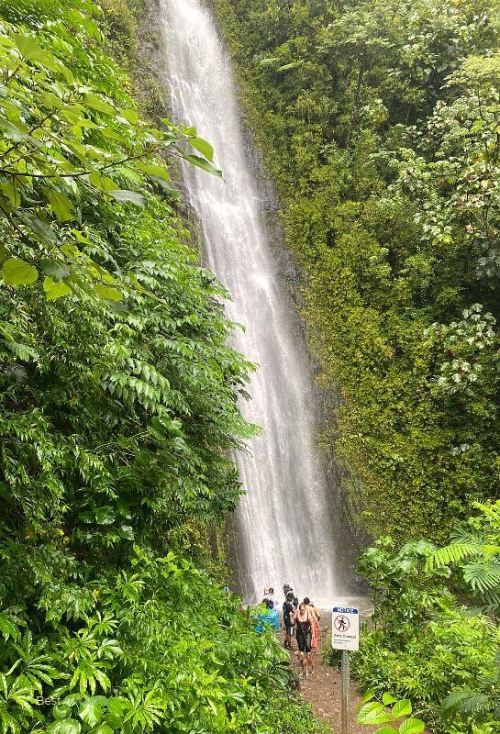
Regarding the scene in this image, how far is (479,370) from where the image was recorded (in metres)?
9.83

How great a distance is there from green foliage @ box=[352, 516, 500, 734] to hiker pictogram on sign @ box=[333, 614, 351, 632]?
102 centimetres

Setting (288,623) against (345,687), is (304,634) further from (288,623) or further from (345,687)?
(345,687)

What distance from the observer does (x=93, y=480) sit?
2957mm

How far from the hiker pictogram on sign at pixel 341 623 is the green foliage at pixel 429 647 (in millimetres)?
1018

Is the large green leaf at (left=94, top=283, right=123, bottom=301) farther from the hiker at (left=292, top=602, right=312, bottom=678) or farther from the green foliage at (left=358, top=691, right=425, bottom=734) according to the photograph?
the hiker at (left=292, top=602, right=312, bottom=678)

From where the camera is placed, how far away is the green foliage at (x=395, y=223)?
10.0 meters

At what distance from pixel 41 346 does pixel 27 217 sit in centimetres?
205

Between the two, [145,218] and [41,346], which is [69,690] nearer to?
[41,346]

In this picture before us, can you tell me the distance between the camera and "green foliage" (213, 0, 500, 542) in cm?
1004

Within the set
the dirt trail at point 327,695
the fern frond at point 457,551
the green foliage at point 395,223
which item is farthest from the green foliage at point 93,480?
the green foliage at point 395,223

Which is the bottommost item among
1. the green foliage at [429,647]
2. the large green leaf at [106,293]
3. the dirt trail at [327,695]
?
the dirt trail at [327,695]

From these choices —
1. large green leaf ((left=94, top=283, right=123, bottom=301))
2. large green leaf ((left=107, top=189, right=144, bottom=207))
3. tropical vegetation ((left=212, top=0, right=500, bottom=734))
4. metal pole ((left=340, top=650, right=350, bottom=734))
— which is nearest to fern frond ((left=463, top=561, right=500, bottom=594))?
metal pole ((left=340, top=650, right=350, bottom=734))

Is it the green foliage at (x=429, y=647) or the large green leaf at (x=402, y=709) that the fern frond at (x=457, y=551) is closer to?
the green foliage at (x=429, y=647)

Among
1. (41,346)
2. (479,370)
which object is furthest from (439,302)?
(41,346)
